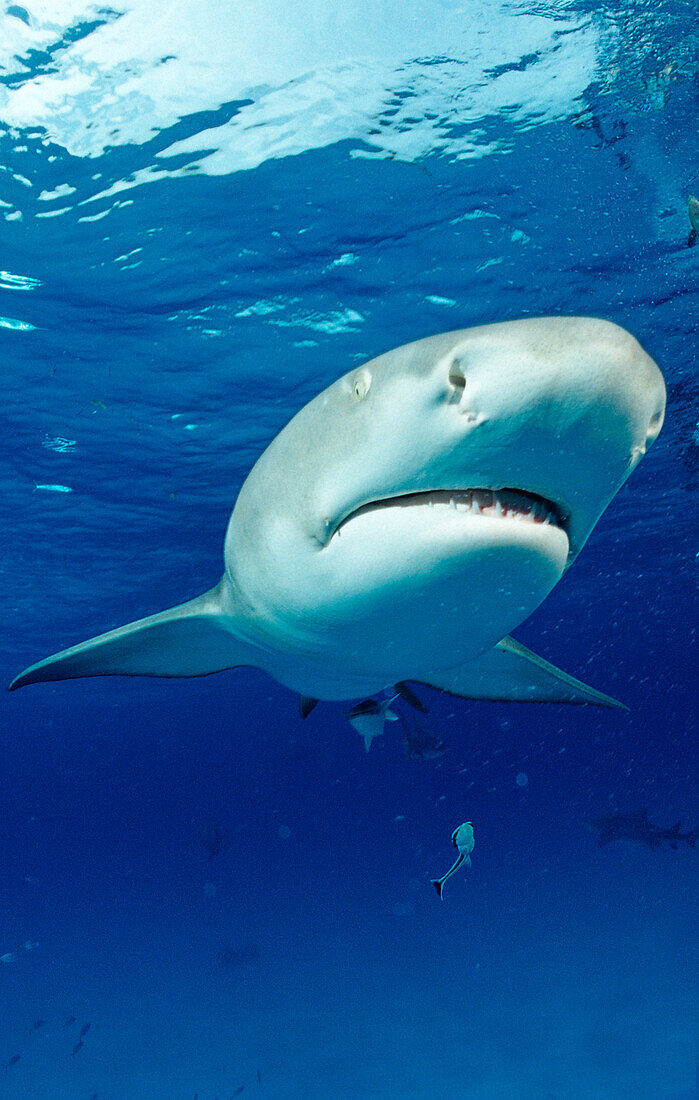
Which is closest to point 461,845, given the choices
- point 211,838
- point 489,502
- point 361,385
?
point 489,502

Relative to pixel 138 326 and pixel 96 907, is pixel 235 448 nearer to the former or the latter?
pixel 138 326

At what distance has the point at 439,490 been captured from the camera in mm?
2215

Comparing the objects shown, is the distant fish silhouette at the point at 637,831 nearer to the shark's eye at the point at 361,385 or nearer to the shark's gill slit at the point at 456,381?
the shark's eye at the point at 361,385

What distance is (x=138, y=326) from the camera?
434 inches

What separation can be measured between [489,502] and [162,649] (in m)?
3.06


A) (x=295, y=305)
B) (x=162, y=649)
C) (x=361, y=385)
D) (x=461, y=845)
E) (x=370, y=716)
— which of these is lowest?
(x=461, y=845)

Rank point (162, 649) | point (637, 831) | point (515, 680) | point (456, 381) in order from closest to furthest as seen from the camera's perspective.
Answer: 1. point (456, 381)
2. point (162, 649)
3. point (515, 680)
4. point (637, 831)

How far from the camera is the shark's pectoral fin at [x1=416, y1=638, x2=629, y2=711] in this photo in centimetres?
481

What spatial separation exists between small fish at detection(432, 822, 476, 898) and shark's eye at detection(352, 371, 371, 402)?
185 inches

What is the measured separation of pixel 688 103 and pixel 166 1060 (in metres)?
50.2

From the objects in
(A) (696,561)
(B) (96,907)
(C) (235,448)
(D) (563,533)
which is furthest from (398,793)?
(D) (563,533)

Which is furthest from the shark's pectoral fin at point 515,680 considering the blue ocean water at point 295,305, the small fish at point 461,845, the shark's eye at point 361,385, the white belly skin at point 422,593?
the blue ocean water at point 295,305

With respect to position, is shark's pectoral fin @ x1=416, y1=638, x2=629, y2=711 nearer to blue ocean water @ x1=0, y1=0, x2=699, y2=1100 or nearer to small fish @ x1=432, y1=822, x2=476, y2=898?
small fish @ x1=432, y1=822, x2=476, y2=898

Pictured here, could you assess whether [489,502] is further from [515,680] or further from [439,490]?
[515,680]
